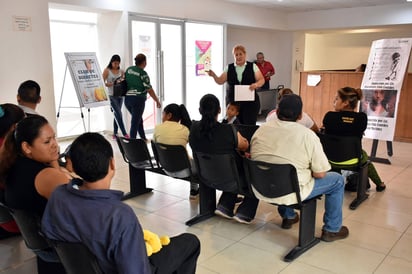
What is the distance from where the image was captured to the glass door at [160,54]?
720 cm

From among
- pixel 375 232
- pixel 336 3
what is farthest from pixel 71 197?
pixel 336 3

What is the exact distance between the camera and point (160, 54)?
24.7 ft

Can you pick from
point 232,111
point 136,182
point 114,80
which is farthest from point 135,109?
point 136,182

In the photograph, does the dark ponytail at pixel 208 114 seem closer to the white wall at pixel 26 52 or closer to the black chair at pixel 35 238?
the black chair at pixel 35 238

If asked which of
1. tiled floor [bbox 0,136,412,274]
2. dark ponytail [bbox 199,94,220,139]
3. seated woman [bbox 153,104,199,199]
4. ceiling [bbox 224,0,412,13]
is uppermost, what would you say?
ceiling [bbox 224,0,412,13]

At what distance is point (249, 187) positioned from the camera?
295 cm

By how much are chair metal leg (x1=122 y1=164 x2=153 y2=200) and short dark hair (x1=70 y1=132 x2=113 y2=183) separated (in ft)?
8.20

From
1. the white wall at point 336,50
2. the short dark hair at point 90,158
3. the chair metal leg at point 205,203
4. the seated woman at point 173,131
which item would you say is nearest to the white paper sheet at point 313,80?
the white wall at point 336,50

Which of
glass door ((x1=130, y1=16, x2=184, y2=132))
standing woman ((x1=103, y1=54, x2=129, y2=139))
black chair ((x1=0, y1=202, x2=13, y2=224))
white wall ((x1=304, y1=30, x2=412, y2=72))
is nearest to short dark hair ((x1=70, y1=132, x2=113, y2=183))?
black chair ((x1=0, y1=202, x2=13, y2=224))

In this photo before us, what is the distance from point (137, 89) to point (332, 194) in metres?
4.08

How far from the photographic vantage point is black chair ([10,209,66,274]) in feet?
6.24

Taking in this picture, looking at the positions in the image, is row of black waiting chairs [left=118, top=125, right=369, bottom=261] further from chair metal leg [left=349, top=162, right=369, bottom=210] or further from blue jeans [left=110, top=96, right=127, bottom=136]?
blue jeans [left=110, top=96, right=127, bottom=136]

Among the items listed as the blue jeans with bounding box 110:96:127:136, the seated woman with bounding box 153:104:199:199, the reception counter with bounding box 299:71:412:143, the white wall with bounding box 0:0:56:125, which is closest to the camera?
the seated woman with bounding box 153:104:199:199

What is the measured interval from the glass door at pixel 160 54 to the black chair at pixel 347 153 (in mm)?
4456
